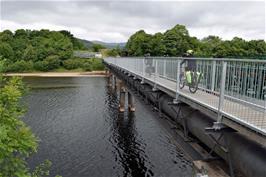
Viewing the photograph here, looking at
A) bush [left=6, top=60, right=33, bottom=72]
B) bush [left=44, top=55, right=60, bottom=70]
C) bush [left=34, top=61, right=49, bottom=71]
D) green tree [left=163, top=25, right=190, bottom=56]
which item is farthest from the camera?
bush [left=44, top=55, right=60, bottom=70]

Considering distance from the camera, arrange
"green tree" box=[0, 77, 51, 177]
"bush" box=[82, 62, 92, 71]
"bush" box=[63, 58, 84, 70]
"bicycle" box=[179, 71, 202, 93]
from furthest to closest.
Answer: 1. "bush" box=[63, 58, 84, 70]
2. "bush" box=[82, 62, 92, 71]
3. "bicycle" box=[179, 71, 202, 93]
4. "green tree" box=[0, 77, 51, 177]

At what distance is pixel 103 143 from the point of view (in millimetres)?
22594

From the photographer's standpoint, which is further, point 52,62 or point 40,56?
point 40,56

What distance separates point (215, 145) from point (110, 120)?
2425 cm

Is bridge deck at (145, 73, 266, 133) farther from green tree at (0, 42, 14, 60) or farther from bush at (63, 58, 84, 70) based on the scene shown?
green tree at (0, 42, 14, 60)

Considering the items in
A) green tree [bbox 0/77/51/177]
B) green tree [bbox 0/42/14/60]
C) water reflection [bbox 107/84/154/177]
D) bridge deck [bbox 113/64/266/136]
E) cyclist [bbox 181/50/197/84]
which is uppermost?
green tree [bbox 0/42/14/60]

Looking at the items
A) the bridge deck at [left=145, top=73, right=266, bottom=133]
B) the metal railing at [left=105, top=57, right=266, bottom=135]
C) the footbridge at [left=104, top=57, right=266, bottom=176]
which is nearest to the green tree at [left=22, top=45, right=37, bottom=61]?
the footbridge at [left=104, top=57, right=266, bottom=176]

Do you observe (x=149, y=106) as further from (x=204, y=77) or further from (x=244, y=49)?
(x=244, y=49)

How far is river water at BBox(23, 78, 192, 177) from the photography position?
1773cm

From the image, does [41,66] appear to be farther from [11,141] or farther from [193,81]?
[11,141]

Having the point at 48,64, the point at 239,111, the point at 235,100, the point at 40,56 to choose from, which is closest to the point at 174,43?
the point at 48,64

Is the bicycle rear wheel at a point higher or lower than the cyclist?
lower

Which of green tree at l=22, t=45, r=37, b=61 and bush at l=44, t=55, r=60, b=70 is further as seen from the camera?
green tree at l=22, t=45, r=37, b=61


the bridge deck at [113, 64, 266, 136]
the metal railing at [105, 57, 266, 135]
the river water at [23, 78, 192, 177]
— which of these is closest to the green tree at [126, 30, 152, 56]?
the river water at [23, 78, 192, 177]
